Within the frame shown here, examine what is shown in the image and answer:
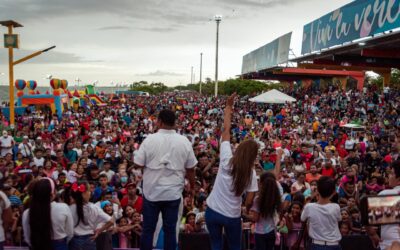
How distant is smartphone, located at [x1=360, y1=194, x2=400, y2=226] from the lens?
9.62ft

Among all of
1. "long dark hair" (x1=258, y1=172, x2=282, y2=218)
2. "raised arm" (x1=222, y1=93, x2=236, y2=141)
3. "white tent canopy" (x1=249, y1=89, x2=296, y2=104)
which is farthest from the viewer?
"white tent canopy" (x1=249, y1=89, x2=296, y2=104)

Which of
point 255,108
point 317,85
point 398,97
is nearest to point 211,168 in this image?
point 398,97

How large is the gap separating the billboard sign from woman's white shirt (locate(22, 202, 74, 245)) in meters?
29.8

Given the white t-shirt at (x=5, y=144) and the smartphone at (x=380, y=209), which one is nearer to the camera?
the smartphone at (x=380, y=209)

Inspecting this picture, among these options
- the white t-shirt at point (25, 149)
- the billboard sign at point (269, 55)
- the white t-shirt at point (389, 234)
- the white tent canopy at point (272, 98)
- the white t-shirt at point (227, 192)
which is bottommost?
the white t-shirt at point (25, 149)

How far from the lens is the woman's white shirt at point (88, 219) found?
4145mm

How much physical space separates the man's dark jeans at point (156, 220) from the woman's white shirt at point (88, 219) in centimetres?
64

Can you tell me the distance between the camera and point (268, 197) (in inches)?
171

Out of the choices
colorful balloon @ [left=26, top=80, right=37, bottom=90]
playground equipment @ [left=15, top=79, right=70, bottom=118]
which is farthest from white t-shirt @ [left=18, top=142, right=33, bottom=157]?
colorful balloon @ [left=26, top=80, right=37, bottom=90]

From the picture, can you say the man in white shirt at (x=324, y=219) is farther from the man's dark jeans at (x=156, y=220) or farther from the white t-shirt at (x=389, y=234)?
the man's dark jeans at (x=156, y=220)

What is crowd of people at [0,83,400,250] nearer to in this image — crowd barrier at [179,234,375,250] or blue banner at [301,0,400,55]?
crowd barrier at [179,234,375,250]

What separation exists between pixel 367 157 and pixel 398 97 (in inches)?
515

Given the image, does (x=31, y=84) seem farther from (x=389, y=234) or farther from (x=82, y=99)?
(x=389, y=234)

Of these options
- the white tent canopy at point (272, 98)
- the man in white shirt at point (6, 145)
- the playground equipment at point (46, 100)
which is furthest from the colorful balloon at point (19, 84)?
the man in white shirt at point (6, 145)
